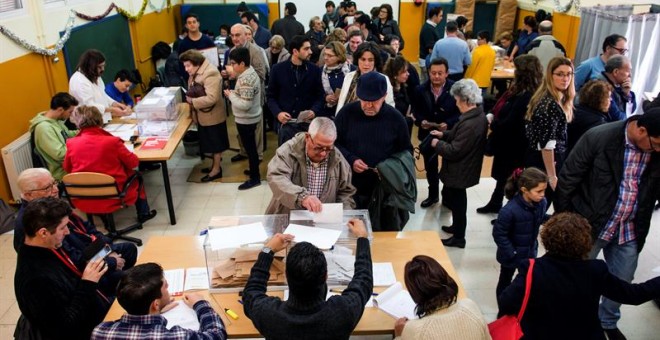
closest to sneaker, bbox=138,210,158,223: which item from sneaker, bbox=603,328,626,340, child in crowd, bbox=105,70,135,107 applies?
child in crowd, bbox=105,70,135,107

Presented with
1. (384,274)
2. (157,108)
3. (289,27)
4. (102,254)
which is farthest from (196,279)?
(289,27)

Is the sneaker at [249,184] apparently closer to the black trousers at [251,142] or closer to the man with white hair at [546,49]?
the black trousers at [251,142]

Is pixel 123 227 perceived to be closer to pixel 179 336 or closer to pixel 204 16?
pixel 179 336

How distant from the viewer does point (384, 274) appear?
2.85 meters

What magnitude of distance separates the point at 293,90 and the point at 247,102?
21.1 inches

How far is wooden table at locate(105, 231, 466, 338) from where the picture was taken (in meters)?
2.49

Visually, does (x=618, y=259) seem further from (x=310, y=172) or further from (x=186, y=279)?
(x=186, y=279)

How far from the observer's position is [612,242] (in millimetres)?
3193

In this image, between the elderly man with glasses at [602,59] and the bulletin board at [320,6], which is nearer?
the elderly man with glasses at [602,59]

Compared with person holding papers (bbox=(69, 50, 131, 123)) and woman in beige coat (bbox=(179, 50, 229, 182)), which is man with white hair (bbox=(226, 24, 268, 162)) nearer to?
woman in beige coat (bbox=(179, 50, 229, 182))

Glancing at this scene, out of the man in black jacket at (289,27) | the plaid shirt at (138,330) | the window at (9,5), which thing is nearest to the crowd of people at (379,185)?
the plaid shirt at (138,330)

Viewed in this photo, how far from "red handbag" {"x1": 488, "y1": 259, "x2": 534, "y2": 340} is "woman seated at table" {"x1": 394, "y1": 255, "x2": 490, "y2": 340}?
38 centimetres

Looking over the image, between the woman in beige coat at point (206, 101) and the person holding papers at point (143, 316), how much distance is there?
3622 millimetres

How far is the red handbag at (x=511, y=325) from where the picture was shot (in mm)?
2266
